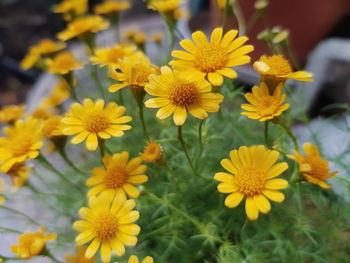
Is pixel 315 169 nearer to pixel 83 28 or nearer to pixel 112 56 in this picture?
pixel 112 56

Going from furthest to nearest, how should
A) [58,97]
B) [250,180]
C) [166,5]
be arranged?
1. [58,97]
2. [166,5]
3. [250,180]

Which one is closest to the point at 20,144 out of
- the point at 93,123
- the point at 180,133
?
the point at 93,123

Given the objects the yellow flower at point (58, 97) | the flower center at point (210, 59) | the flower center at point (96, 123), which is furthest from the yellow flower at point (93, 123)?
the yellow flower at point (58, 97)

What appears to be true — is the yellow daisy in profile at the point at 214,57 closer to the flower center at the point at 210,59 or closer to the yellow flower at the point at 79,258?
the flower center at the point at 210,59

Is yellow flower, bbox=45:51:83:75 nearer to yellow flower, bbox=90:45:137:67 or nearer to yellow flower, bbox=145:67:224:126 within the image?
yellow flower, bbox=90:45:137:67

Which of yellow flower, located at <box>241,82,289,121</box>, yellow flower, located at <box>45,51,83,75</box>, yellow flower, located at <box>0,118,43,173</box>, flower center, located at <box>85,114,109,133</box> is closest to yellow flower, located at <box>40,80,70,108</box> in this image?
yellow flower, located at <box>45,51,83,75</box>

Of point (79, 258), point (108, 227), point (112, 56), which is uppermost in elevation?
point (112, 56)

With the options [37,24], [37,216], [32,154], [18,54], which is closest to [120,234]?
[32,154]
